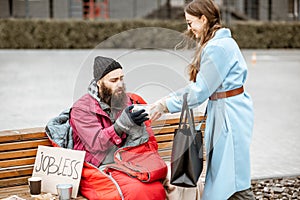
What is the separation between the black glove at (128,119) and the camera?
12.1 ft

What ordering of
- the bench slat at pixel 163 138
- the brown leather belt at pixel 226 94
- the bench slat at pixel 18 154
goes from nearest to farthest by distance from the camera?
1. the brown leather belt at pixel 226 94
2. the bench slat at pixel 18 154
3. the bench slat at pixel 163 138

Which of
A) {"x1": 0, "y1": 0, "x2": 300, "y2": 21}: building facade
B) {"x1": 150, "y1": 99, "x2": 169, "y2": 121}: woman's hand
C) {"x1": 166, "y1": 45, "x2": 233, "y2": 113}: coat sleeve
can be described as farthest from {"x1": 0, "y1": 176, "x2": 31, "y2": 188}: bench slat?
{"x1": 0, "y1": 0, "x2": 300, "y2": 21}: building facade

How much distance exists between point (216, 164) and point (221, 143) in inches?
5.6

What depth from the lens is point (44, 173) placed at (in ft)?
13.3

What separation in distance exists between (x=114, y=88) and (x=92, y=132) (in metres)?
0.32

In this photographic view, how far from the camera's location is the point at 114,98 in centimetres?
390

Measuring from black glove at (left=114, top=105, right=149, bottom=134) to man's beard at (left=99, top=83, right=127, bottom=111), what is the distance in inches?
5.6

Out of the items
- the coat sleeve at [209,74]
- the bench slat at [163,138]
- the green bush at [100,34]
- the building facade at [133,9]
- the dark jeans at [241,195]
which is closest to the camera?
the coat sleeve at [209,74]

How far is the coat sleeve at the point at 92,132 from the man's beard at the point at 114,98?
0.43 feet

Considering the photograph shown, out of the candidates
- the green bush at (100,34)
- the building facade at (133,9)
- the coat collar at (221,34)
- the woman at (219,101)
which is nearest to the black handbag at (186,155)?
the woman at (219,101)

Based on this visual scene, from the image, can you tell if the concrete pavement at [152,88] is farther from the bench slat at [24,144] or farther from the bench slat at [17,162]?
the bench slat at [17,162]

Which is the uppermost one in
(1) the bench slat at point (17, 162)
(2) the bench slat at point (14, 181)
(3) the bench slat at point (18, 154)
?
(3) the bench slat at point (18, 154)

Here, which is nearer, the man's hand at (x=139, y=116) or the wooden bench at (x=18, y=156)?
the man's hand at (x=139, y=116)

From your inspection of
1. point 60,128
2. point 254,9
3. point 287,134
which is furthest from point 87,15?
point 60,128
